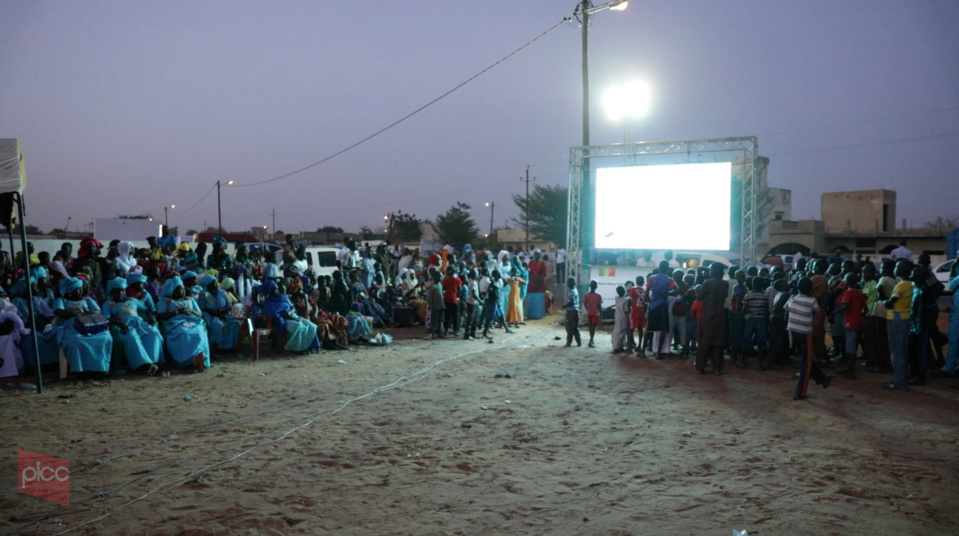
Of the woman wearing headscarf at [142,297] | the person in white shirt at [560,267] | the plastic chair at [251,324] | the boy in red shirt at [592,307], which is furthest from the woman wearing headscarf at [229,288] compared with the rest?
the person in white shirt at [560,267]

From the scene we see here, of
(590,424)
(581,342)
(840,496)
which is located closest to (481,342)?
(581,342)

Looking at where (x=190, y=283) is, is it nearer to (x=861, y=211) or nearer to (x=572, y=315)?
(x=572, y=315)

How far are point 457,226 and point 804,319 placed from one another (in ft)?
169

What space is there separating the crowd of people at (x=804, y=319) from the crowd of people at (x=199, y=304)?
141 inches

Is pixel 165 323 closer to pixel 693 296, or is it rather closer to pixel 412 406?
pixel 412 406

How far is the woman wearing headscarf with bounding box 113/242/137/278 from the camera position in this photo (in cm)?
1124

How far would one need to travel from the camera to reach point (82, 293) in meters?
9.11

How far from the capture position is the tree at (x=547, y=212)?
51625 millimetres

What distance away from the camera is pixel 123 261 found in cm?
1177

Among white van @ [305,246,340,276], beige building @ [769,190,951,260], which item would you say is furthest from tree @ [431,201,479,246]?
white van @ [305,246,340,276]

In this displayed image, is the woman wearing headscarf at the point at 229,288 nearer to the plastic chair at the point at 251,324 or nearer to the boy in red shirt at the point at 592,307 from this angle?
the plastic chair at the point at 251,324

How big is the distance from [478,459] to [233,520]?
221 centimetres

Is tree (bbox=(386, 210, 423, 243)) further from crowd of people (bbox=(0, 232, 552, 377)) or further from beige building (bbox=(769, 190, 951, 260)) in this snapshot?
crowd of people (bbox=(0, 232, 552, 377))

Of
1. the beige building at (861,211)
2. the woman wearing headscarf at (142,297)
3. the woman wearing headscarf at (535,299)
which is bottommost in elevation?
the woman wearing headscarf at (535,299)
